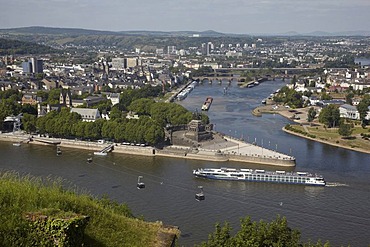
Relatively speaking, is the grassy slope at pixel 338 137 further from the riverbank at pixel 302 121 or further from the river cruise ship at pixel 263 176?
the river cruise ship at pixel 263 176

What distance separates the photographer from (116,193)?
11.3 meters

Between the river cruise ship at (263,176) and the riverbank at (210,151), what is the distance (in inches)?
74.3

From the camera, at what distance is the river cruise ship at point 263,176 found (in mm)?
12371

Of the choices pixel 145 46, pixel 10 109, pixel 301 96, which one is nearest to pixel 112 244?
pixel 10 109

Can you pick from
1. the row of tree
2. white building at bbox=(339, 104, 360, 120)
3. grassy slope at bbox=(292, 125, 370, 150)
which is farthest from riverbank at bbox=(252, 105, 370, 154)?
the row of tree

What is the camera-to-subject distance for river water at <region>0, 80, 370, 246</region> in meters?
9.59

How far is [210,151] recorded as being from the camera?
15484 mm

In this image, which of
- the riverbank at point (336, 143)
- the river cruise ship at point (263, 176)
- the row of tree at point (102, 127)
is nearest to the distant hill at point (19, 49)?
the row of tree at point (102, 127)

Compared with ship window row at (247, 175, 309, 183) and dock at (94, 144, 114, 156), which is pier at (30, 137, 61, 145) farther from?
ship window row at (247, 175, 309, 183)

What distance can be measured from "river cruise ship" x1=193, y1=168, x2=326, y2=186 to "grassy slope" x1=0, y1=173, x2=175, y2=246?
7.92 meters

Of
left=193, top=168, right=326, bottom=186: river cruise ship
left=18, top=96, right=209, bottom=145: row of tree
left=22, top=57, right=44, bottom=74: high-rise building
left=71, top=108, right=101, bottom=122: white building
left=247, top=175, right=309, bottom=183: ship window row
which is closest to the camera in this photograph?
left=193, top=168, right=326, bottom=186: river cruise ship

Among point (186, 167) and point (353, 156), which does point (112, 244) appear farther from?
point (353, 156)

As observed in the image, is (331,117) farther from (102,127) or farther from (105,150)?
(105,150)

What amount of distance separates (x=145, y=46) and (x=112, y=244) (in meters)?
81.7
